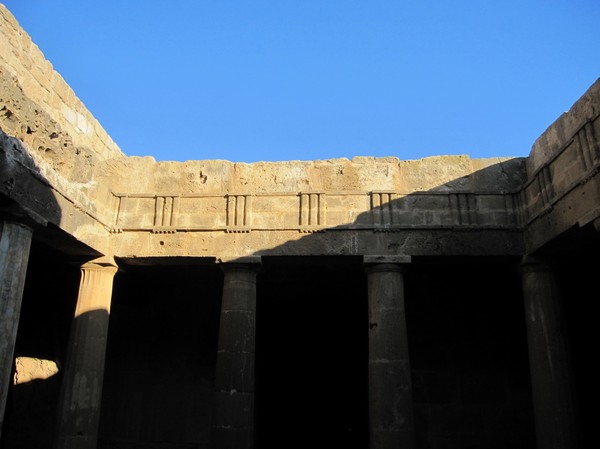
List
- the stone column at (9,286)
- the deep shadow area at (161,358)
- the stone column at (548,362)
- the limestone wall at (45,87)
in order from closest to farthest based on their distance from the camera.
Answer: the stone column at (9,286), the stone column at (548,362), the limestone wall at (45,87), the deep shadow area at (161,358)

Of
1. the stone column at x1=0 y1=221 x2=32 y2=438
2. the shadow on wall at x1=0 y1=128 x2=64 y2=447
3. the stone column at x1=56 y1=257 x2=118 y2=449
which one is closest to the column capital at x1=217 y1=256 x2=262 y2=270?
the stone column at x1=56 y1=257 x2=118 y2=449

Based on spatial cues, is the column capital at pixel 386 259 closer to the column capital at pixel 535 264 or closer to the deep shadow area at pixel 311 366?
the column capital at pixel 535 264

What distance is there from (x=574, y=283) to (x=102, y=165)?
10.1 metres

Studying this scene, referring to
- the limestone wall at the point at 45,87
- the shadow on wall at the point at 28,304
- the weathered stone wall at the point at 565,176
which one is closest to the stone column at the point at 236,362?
the shadow on wall at the point at 28,304

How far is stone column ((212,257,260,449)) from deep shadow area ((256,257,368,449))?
3008 mm

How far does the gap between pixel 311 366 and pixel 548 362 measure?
6011mm

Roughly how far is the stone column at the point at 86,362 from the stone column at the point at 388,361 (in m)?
4.73

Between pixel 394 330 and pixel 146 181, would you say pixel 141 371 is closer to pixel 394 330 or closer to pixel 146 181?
pixel 146 181

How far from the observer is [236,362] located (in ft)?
32.0

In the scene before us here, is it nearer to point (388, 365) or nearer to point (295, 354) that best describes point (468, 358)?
point (388, 365)

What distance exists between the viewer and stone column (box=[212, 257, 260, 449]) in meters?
9.37

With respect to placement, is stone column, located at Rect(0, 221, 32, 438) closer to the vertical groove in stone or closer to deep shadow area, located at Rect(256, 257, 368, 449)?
the vertical groove in stone

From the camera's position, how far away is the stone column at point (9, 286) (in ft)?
25.3

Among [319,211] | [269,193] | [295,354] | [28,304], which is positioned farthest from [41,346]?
[319,211]
